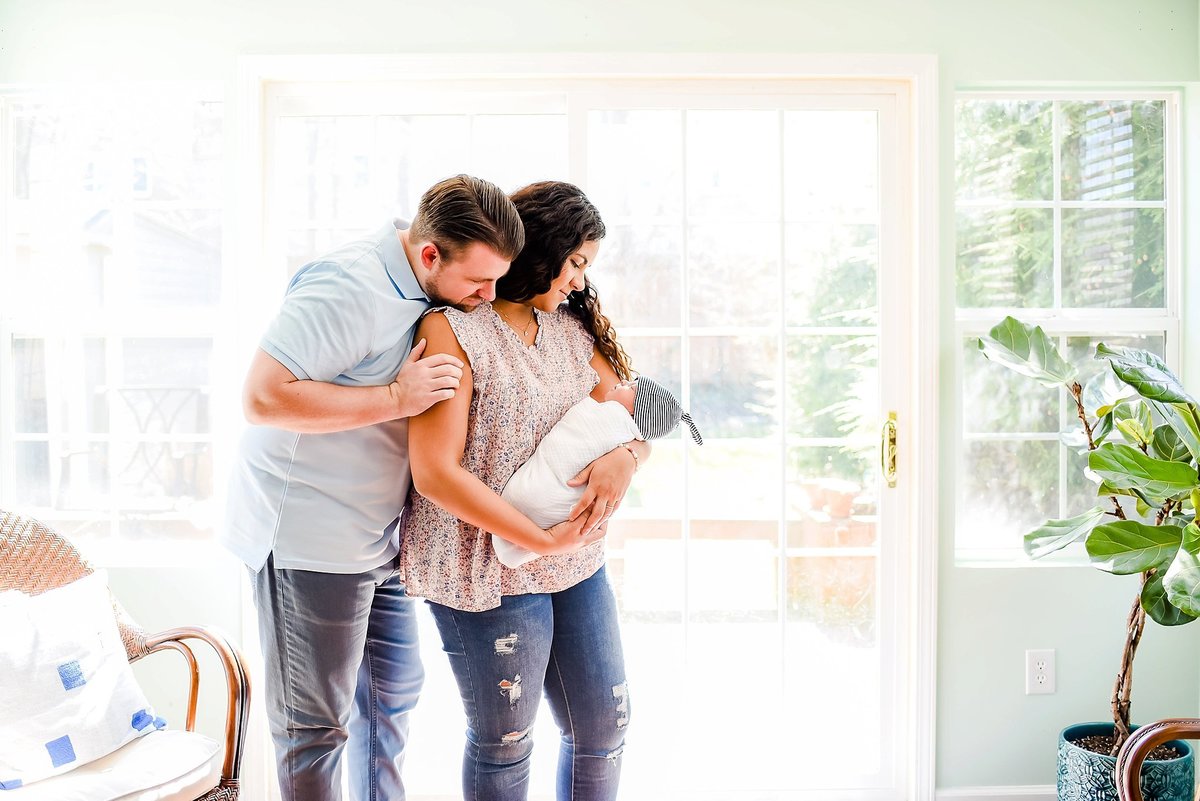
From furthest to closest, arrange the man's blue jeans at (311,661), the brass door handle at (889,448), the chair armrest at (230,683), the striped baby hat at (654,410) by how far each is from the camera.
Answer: the brass door handle at (889,448)
the chair armrest at (230,683)
the striped baby hat at (654,410)
the man's blue jeans at (311,661)

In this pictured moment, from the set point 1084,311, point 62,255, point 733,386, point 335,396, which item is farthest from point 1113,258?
point 62,255

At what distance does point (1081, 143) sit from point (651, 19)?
131 cm

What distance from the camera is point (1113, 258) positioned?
2.34m

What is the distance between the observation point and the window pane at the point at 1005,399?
7.66 ft

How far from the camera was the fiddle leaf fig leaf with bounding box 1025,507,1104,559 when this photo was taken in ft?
6.25

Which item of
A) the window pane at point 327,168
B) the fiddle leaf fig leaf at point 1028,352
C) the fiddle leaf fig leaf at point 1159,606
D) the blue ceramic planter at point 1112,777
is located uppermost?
the window pane at point 327,168

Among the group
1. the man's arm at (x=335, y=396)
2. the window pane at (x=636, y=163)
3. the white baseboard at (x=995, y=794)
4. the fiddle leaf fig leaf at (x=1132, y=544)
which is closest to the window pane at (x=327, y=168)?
the window pane at (x=636, y=163)

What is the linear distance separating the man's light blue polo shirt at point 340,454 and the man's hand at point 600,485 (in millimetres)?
363

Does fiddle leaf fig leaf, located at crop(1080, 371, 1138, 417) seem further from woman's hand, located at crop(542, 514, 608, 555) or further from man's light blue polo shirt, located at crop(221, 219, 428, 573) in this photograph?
man's light blue polo shirt, located at crop(221, 219, 428, 573)

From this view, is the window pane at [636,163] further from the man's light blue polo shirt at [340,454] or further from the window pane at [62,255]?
the window pane at [62,255]

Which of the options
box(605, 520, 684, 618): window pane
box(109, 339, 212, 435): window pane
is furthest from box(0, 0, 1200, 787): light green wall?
box(605, 520, 684, 618): window pane

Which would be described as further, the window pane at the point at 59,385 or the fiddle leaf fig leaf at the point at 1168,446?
the window pane at the point at 59,385

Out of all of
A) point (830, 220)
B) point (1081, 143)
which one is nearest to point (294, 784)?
point (830, 220)

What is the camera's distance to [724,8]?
2184 mm
